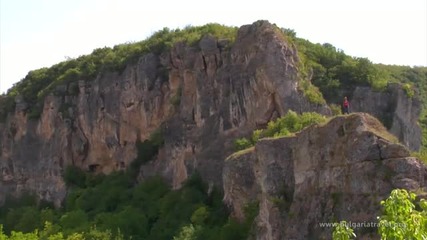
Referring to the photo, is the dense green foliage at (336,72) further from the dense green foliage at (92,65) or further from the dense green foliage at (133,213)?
the dense green foliage at (133,213)

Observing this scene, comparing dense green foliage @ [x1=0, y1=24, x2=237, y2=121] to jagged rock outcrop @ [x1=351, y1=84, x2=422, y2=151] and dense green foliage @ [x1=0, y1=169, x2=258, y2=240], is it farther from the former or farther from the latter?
jagged rock outcrop @ [x1=351, y1=84, x2=422, y2=151]

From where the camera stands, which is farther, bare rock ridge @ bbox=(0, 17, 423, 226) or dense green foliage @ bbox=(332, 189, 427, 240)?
bare rock ridge @ bbox=(0, 17, 423, 226)

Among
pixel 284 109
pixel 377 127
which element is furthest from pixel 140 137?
pixel 377 127

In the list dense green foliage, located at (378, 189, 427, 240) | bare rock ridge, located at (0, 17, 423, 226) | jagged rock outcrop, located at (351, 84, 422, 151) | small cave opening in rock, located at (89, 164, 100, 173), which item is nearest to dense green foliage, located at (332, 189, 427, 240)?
dense green foliage, located at (378, 189, 427, 240)

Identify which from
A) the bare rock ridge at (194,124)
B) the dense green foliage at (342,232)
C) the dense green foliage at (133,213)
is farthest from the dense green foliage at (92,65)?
the dense green foliage at (342,232)

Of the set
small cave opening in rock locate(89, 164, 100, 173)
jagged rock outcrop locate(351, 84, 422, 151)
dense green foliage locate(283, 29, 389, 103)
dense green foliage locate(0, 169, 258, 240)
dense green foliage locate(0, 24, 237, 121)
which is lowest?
dense green foliage locate(0, 169, 258, 240)

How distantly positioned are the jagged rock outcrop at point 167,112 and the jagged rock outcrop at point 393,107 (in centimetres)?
790

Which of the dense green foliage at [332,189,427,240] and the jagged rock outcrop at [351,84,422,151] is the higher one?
the jagged rock outcrop at [351,84,422,151]

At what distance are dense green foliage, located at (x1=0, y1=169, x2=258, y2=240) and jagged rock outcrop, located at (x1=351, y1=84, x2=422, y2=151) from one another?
12.7 metres

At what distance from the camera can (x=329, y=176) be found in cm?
2581

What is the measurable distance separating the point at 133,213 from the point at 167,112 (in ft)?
30.0

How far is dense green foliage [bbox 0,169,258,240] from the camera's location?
135 ft

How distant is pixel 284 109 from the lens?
45188 mm

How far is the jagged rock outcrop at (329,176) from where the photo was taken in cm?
2322
